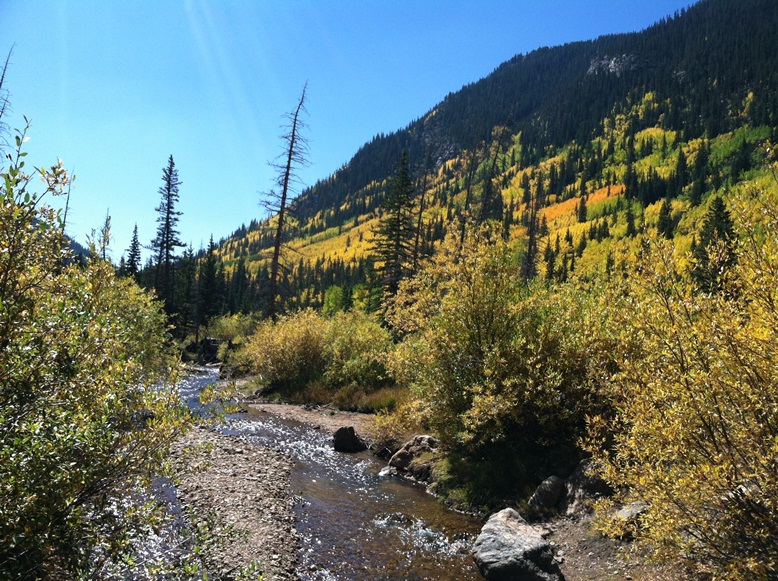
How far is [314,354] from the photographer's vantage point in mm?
26125

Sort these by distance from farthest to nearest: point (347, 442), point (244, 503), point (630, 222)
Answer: point (630, 222)
point (347, 442)
point (244, 503)

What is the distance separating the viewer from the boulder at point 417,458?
13.4m

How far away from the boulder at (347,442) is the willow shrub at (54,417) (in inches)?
480

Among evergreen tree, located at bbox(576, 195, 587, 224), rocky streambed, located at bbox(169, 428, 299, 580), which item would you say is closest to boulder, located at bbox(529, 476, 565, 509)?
rocky streambed, located at bbox(169, 428, 299, 580)

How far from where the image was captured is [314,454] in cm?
1559

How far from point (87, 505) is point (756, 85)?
17207 cm

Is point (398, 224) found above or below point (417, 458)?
above

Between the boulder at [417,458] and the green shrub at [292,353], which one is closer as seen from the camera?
the boulder at [417,458]

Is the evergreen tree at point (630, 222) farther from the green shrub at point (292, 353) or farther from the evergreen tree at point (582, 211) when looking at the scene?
the green shrub at point (292, 353)

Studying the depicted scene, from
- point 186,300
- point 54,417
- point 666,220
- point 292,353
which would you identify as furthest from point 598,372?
point 666,220

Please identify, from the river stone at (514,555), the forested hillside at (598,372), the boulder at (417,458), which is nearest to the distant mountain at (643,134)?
the forested hillside at (598,372)

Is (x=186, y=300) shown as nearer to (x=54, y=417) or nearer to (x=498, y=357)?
(x=498, y=357)

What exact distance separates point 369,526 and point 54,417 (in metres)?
8.01

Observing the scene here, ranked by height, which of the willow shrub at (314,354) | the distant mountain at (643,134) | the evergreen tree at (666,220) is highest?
the distant mountain at (643,134)
